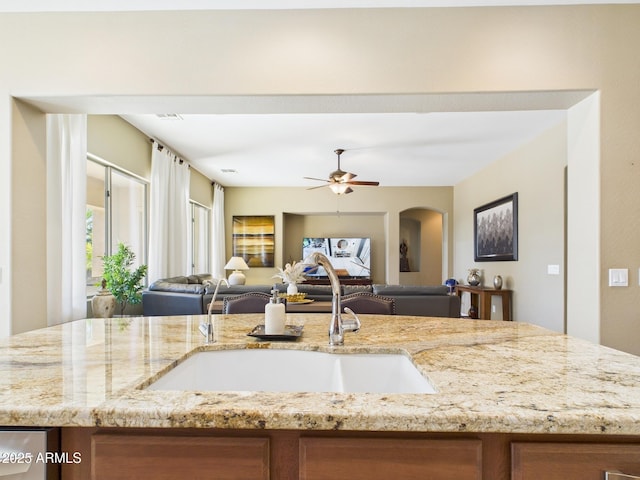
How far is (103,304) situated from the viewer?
323 cm

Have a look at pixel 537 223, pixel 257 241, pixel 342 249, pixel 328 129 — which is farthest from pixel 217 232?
pixel 537 223

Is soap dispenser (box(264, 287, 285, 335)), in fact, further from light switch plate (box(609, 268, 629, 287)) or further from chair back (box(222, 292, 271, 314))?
light switch plate (box(609, 268, 629, 287))

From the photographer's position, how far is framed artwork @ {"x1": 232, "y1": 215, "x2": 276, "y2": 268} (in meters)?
7.85

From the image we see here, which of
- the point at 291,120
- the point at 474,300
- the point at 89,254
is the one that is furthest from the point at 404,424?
the point at 474,300

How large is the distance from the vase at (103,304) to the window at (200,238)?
3.25 m

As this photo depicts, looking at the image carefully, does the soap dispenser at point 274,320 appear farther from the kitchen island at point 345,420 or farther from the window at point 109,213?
the window at point 109,213

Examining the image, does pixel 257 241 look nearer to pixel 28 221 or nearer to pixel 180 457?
pixel 28 221

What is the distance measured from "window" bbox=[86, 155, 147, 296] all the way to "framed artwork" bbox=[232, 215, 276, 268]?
3138 mm

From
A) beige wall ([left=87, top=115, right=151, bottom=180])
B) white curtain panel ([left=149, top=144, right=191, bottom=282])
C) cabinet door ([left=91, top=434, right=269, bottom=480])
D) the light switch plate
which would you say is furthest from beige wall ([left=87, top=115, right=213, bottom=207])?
the light switch plate

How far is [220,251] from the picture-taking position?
7504 mm

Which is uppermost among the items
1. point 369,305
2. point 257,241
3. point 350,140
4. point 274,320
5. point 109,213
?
point 350,140

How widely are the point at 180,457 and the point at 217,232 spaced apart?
6926 millimetres

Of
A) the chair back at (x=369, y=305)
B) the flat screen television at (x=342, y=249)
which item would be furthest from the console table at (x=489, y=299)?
the chair back at (x=369, y=305)

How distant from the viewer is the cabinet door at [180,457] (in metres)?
0.73
